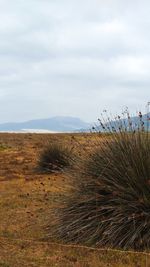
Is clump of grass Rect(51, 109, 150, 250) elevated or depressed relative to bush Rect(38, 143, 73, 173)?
depressed

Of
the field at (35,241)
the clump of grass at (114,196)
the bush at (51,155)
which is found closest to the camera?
the field at (35,241)

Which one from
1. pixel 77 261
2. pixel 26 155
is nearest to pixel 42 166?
pixel 26 155

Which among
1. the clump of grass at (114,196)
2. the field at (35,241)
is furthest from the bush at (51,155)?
the clump of grass at (114,196)

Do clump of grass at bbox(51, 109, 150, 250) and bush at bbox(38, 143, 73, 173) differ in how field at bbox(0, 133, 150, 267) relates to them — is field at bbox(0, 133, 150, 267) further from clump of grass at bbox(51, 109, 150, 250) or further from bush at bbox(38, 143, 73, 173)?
bush at bbox(38, 143, 73, 173)

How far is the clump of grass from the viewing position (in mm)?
7527

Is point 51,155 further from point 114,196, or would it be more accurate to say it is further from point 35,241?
point 114,196

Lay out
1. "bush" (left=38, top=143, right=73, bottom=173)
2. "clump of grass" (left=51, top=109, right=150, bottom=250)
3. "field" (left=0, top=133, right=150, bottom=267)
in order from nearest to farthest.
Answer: "field" (left=0, top=133, right=150, bottom=267), "clump of grass" (left=51, top=109, right=150, bottom=250), "bush" (left=38, top=143, right=73, bottom=173)

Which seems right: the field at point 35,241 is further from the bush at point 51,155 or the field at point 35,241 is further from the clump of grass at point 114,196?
the bush at point 51,155

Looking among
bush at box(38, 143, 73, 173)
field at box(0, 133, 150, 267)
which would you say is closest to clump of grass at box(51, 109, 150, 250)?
field at box(0, 133, 150, 267)

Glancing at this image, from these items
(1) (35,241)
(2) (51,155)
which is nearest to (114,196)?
(1) (35,241)

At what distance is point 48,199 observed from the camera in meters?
11.2

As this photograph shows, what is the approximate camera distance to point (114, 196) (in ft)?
25.6

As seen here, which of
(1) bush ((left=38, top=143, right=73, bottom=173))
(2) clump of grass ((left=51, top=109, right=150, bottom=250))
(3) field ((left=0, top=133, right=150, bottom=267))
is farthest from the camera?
(1) bush ((left=38, top=143, right=73, bottom=173))

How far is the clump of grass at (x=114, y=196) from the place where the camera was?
7.53 metres
